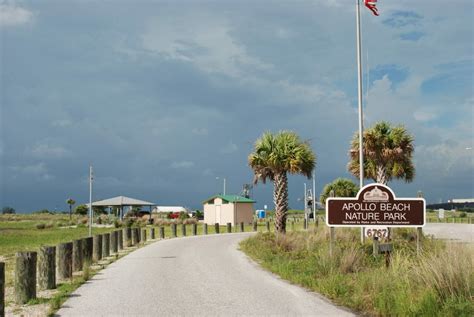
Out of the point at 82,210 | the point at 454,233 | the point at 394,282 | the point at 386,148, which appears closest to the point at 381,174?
the point at 386,148

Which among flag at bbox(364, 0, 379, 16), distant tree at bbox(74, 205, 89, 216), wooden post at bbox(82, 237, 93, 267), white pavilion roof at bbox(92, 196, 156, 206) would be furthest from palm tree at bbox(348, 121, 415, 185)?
distant tree at bbox(74, 205, 89, 216)

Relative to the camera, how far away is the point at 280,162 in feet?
96.0

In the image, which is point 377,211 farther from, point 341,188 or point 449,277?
point 341,188

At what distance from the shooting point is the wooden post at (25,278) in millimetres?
10552

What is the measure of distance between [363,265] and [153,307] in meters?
6.59

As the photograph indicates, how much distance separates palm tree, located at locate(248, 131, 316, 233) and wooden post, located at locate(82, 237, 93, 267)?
44.6ft

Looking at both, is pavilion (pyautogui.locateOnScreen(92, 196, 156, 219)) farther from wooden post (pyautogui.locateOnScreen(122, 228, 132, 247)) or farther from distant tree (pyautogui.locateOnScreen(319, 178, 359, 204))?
wooden post (pyautogui.locateOnScreen(122, 228, 132, 247))

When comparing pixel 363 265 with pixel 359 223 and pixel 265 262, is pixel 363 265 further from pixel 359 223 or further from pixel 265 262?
pixel 265 262

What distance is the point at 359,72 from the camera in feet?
70.8

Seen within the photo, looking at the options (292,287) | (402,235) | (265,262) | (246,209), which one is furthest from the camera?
(246,209)

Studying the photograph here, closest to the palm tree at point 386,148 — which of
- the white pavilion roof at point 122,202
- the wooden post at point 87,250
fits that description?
the wooden post at point 87,250

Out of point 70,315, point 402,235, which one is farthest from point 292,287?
point 402,235

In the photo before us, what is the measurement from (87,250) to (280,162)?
14628mm

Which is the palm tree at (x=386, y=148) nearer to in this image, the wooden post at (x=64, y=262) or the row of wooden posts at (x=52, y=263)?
the row of wooden posts at (x=52, y=263)
